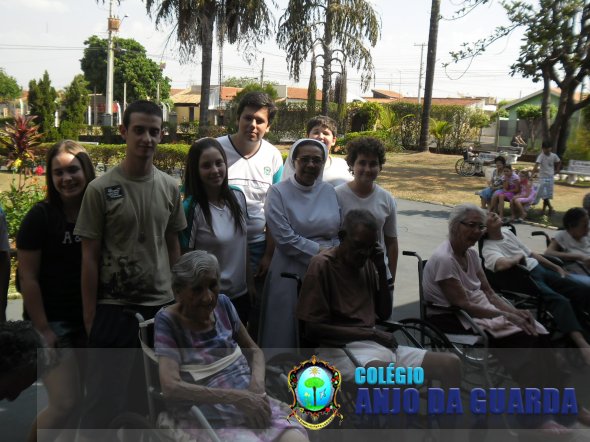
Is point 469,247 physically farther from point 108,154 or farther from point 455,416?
point 108,154

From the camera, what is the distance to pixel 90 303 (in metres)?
2.68

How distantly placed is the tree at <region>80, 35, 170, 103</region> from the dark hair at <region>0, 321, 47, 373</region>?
63401 millimetres

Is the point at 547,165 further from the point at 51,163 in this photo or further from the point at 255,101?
the point at 51,163

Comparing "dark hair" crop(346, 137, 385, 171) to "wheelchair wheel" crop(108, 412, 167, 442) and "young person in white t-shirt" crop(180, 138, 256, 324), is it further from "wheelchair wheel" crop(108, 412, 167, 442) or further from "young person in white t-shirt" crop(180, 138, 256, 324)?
"wheelchair wheel" crop(108, 412, 167, 442)

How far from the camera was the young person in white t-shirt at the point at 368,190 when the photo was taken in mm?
3834

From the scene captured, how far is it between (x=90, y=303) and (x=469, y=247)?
244 cm

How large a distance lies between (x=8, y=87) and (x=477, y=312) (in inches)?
3217

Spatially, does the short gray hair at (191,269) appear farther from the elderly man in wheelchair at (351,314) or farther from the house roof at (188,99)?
the house roof at (188,99)

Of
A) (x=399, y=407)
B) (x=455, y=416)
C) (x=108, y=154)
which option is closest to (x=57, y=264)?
(x=399, y=407)

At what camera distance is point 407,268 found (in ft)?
24.0

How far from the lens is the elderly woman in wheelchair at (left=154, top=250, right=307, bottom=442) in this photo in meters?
2.38

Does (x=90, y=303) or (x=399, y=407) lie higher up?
(x=90, y=303)

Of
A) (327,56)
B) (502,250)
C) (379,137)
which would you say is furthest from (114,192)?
(379,137)

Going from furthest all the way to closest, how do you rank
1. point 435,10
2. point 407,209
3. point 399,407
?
point 435,10
point 407,209
point 399,407
